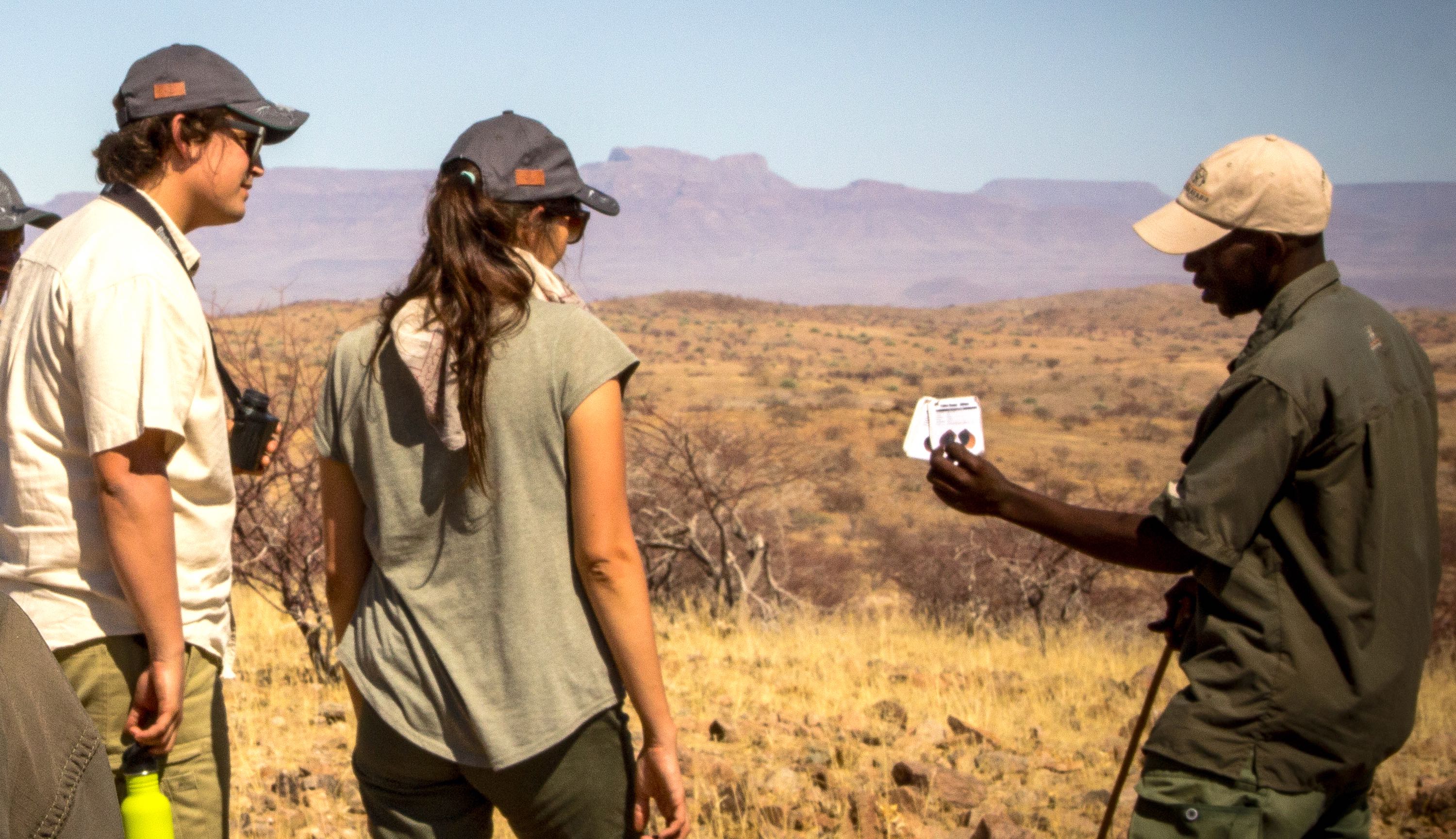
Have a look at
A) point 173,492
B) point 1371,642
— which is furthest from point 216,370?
point 1371,642

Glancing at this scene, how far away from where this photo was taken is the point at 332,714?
195 inches

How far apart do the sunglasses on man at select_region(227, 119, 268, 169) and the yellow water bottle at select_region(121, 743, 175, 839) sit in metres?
1.09

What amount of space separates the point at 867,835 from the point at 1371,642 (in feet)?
6.79

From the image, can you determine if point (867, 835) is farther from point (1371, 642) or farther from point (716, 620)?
point (716, 620)

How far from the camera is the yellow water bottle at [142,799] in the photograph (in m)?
2.01

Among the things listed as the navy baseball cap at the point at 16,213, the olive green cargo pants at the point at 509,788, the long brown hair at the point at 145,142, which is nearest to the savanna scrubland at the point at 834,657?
the long brown hair at the point at 145,142

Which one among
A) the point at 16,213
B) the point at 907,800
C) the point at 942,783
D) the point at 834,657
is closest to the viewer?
the point at 16,213

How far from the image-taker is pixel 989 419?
2895 cm

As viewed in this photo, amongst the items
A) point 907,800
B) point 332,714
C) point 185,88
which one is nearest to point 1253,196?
point 185,88

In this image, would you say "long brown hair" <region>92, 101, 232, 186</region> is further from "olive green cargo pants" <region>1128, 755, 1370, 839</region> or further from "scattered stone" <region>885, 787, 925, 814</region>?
"scattered stone" <region>885, 787, 925, 814</region>

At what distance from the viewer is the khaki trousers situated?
2020mm

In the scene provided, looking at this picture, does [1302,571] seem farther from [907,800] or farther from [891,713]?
[891,713]

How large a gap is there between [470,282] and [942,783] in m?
2.85

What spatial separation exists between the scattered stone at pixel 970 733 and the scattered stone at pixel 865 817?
1.04m
